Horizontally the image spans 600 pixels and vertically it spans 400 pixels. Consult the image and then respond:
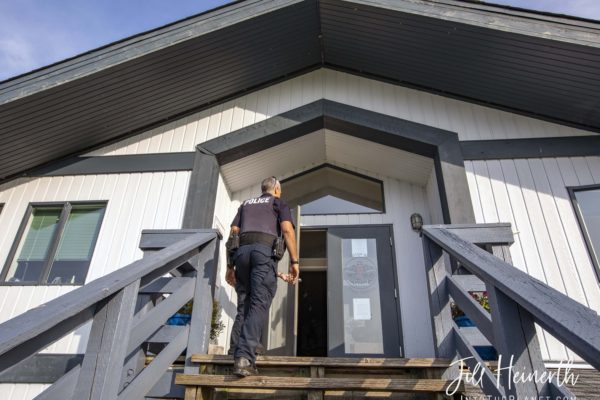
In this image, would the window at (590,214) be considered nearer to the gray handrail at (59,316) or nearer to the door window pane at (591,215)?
the door window pane at (591,215)

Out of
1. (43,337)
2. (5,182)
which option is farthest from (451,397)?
(5,182)

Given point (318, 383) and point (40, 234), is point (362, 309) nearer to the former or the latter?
point (318, 383)

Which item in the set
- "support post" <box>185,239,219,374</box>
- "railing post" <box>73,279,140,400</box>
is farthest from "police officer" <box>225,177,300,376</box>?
"railing post" <box>73,279,140,400</box>

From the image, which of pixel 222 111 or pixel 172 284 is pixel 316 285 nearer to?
pixel 222 111

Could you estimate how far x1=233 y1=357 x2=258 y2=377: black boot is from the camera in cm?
230

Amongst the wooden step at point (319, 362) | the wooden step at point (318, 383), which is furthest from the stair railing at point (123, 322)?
the wooden step at point (318, 383)

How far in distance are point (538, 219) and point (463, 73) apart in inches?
80.8

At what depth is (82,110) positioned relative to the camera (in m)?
4.75

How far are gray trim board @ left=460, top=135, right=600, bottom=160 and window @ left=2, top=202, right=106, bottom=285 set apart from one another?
500cm

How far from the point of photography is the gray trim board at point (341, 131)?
4.86m

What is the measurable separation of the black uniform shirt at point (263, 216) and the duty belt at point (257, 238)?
3 centimetres

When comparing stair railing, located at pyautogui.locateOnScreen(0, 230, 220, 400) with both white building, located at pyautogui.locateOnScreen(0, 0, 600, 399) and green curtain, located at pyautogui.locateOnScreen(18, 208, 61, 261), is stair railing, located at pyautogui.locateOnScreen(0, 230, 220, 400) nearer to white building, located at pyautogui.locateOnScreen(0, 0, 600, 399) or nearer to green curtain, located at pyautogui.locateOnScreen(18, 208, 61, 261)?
white building, located at pyautogui.locateOnScreen(0, 0, 600, 399)

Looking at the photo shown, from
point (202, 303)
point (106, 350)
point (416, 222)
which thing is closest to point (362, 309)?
point (416, 222)

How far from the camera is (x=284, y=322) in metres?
5.00
